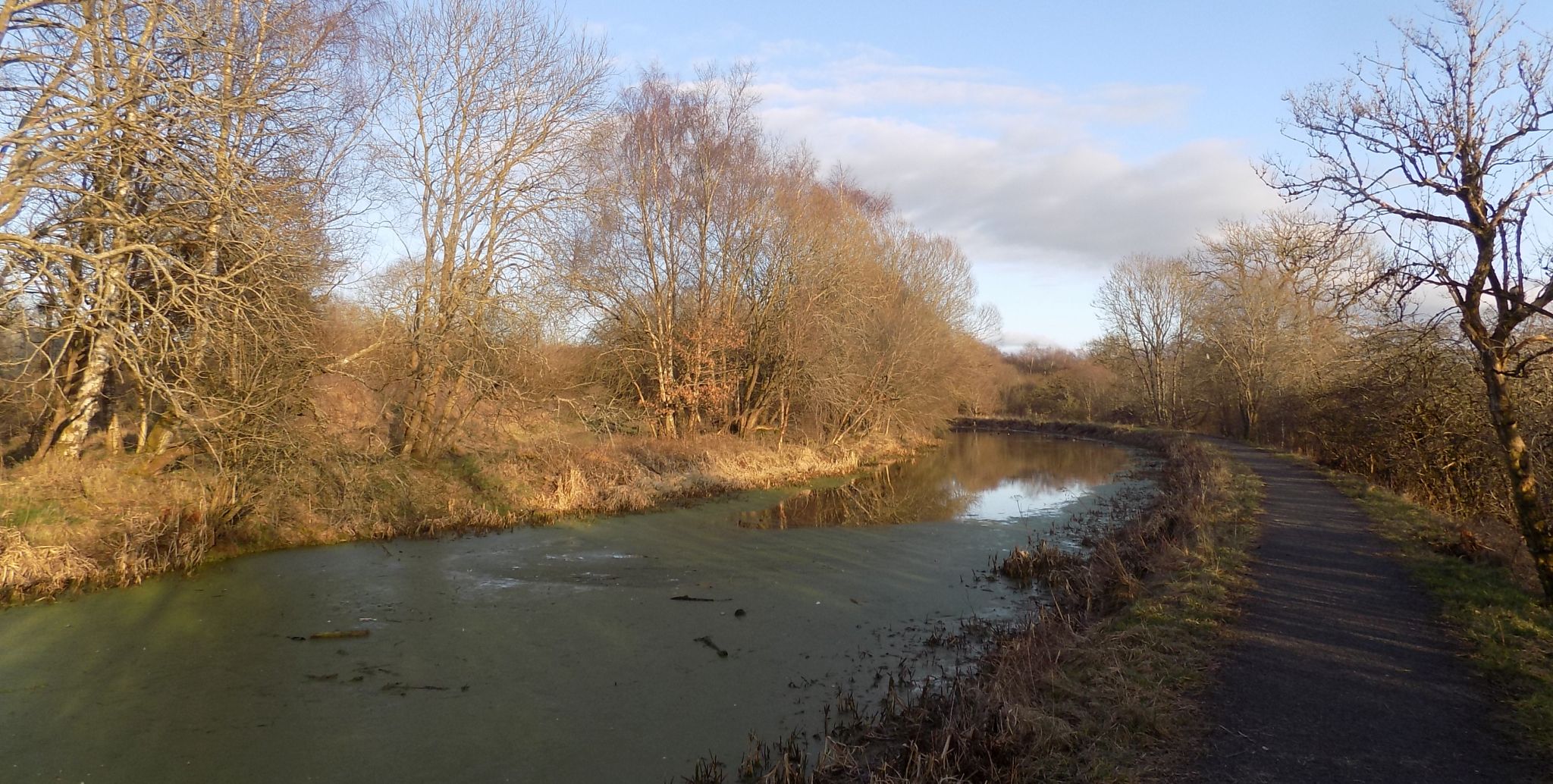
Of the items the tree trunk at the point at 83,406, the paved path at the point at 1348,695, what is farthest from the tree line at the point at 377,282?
the paved path at the point at 1348,695

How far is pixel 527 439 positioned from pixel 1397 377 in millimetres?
15033

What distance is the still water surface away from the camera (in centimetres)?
475

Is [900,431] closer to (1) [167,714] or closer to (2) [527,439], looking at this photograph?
(2) [527,439]

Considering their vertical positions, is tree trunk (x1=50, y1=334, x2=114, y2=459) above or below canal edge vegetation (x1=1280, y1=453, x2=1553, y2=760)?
above

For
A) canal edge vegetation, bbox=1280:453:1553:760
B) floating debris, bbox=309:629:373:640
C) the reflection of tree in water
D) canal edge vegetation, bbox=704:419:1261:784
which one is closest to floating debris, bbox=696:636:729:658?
canal edge vegetation, bbox=704:419:1261:784

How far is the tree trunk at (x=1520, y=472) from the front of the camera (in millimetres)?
5961

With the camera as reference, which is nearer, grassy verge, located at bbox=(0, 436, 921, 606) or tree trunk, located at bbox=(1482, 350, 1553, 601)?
tree trunk, located at bbox=(1482, 350, 1553, 601)

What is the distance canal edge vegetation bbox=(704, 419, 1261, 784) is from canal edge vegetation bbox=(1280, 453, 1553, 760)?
1.50 metres

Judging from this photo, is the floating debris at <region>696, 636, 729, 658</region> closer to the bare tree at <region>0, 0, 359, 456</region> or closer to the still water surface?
the still water surface

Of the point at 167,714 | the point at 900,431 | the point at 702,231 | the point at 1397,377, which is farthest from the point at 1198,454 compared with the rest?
the point at 167,714

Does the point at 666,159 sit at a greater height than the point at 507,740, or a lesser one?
greater

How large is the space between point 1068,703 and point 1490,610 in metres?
3.86

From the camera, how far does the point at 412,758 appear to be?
4684 mm

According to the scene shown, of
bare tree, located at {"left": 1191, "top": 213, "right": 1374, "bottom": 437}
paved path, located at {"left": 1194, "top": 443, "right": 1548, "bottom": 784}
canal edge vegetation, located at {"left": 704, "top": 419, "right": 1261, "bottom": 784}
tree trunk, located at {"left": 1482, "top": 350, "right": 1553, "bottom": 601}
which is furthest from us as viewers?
bare tree, located at {"left": 1191, "top": 213, "right": 1374, "bottom": 437}
